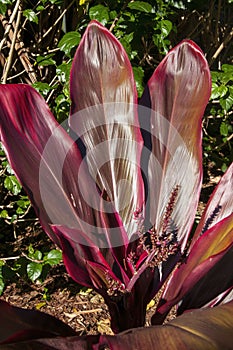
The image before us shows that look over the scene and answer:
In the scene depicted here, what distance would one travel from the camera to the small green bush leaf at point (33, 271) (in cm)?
232

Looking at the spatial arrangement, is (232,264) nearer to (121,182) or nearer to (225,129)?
(121,182)

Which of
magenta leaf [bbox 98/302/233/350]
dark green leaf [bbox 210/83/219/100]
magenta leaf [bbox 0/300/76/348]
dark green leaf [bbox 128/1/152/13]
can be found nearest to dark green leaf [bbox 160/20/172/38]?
dark green leaf [bbox 128/1/152/13]

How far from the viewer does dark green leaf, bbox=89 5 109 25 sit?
242cm

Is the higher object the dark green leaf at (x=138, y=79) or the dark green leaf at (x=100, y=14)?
the dark green leaf at (x=100, y=14)

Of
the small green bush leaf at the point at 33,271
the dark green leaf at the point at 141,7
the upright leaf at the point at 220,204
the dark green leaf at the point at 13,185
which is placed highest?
the dark green leaf at the point at 141,7

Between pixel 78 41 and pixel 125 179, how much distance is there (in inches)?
40.2

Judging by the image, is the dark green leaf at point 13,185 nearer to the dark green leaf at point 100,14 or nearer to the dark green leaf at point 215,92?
the dark green leaf at point 100,14

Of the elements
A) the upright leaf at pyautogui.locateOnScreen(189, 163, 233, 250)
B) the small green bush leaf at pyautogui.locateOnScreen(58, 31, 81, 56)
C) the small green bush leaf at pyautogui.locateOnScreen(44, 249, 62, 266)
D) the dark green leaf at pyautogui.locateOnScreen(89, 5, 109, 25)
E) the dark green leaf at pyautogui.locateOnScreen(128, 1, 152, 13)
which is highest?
the dark green leaf at pyautogui.locateOnScreen(128, 1, 152, 13)

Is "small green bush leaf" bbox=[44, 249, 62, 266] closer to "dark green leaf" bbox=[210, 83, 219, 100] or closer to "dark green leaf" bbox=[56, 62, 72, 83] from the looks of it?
"dark green leaf" bbox=[56, 62, 72, 83]

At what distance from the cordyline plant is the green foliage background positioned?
0.82 meters

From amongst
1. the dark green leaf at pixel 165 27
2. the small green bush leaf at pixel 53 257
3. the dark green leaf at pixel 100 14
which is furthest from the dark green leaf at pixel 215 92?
the small green bush leaf at pixel 53 257

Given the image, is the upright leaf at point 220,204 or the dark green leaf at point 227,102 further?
the dark green leaf at point 227,102

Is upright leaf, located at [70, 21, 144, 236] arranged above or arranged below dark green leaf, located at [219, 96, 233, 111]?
above

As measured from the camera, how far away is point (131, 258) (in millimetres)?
1446
